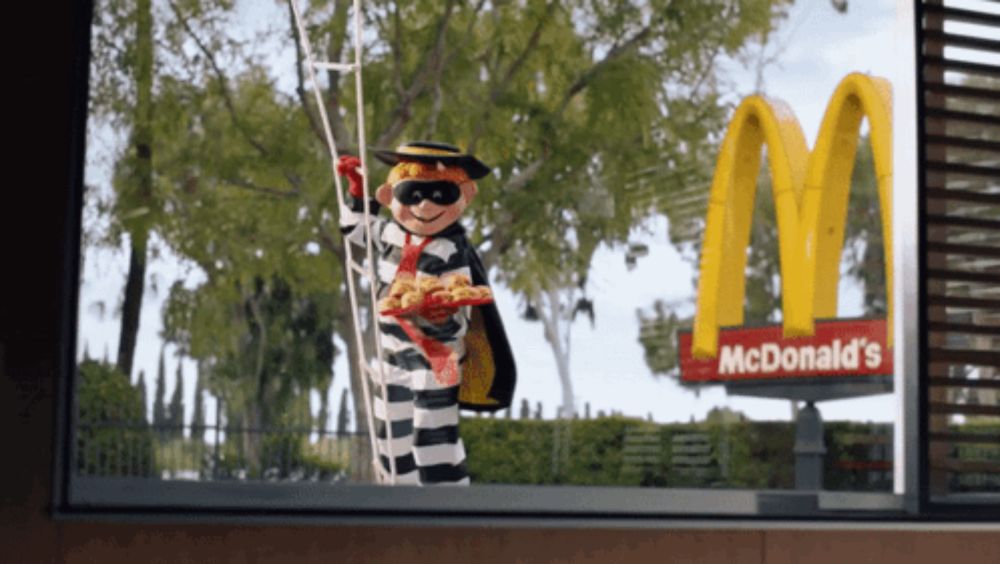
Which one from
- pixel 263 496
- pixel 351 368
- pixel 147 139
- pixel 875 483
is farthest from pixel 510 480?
pixel 263 496

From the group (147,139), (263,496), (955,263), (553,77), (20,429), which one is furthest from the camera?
(553,77)

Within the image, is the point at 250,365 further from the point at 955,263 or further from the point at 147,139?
the point at 955,263

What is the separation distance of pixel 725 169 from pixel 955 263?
9.64 meters

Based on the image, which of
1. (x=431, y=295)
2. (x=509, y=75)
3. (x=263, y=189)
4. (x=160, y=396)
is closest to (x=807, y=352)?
(x=509, y=75)

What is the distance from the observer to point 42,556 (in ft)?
9.27

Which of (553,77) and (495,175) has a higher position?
(553,77)

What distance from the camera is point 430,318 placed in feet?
22.0

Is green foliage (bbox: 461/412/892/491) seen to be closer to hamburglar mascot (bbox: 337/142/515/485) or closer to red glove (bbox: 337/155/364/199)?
hamburglar mascot (bbox: 337/142/515/485)

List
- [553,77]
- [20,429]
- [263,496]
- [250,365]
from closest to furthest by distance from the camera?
[20,429] → [263,496] → [553,77] → [250,365]

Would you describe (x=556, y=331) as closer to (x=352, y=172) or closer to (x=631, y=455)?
(x=631, y=455)

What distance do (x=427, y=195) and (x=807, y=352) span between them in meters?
9.09

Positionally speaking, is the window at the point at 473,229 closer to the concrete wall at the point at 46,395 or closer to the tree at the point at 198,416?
the tree at the point at 198,416

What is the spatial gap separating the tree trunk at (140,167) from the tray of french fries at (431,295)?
9400 millimetres

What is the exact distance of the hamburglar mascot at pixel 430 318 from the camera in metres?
6.66
